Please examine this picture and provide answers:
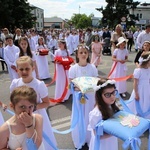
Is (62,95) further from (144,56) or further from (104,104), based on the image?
(104,104)

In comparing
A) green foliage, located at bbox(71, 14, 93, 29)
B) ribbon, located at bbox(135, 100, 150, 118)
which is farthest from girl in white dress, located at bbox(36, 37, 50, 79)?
green foliage, located at bbox(71, 14, 93, 29)

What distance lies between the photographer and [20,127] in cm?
240

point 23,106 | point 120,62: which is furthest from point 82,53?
point 120,62

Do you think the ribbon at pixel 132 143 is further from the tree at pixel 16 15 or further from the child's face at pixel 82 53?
the tree at pixel 16 15

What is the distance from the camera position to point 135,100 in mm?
5328

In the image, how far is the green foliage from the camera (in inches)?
4385

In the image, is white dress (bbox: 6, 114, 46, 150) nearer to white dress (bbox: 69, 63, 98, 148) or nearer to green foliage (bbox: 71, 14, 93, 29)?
white dress (bbox: 69, 63, 98, 148)

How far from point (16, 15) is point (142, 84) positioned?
34.8m

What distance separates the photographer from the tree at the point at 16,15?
3506 centimetres

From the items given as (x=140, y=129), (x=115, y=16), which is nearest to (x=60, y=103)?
(x=140, y=129)

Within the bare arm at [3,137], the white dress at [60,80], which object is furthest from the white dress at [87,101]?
the white dress at [60,80]

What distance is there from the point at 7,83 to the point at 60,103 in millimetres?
3423

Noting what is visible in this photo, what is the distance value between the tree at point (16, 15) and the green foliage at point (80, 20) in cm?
7351

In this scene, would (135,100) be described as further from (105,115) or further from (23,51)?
(23,51)
